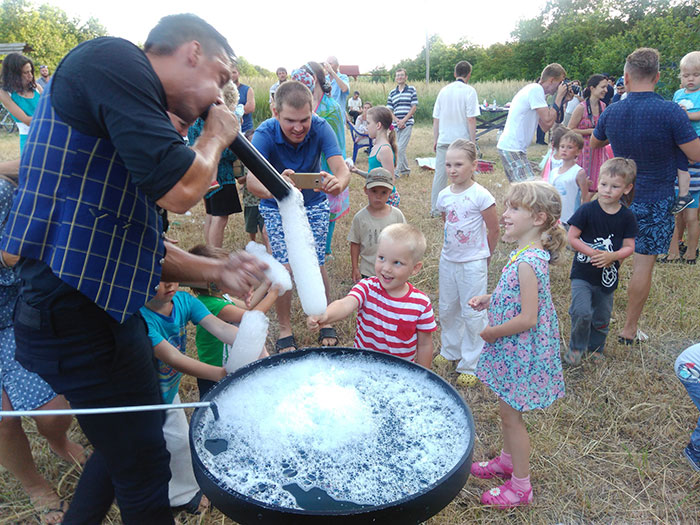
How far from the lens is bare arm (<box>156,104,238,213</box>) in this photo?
4.07ft

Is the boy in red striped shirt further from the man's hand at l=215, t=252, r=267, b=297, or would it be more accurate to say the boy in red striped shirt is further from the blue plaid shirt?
the blue plaid shirt

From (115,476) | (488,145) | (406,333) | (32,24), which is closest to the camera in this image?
(115,476)

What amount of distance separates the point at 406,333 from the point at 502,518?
3.19 feet

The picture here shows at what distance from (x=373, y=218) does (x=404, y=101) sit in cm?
680

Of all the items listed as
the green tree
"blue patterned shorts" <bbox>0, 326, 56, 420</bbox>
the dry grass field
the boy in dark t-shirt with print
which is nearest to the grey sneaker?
the dry grass field

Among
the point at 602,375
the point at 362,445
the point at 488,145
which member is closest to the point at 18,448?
the point at 362,445

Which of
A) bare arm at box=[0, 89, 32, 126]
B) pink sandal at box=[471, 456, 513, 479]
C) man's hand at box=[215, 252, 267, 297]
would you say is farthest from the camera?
bare arm at box=[0, 89, 32, 126]

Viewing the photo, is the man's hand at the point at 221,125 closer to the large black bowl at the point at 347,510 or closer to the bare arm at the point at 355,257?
the large black bowl at the point at 347,510

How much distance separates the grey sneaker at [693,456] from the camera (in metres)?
2.49

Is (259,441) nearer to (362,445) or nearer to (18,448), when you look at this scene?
(362,445)

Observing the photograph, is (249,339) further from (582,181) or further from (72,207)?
(582,181)

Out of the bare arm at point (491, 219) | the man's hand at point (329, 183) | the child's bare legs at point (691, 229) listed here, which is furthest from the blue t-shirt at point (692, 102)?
the man's hand at point (329, 183)

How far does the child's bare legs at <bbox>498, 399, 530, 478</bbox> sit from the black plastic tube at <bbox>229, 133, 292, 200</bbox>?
148 cm

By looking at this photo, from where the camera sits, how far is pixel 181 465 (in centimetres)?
219
